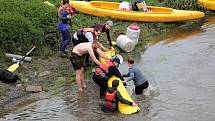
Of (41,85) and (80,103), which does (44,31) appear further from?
(80,103)

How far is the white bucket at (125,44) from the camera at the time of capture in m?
15.4

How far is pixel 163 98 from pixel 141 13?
7.81 meters

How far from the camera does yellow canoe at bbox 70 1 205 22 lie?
18.7 metres

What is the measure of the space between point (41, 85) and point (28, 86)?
37cm

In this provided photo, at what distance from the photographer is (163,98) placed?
1148cm

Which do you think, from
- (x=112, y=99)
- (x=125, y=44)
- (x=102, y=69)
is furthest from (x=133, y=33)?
(x=112, y=99)

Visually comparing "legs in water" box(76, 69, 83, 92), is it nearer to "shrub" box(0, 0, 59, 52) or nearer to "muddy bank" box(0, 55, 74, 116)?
"muddy bank" box(0, 55, 74, 116)

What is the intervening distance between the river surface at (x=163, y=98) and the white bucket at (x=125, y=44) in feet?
1.34

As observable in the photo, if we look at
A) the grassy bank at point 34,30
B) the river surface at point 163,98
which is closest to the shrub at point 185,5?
the grassy bank at point 34,30

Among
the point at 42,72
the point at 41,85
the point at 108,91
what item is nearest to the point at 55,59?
the point at 42,72

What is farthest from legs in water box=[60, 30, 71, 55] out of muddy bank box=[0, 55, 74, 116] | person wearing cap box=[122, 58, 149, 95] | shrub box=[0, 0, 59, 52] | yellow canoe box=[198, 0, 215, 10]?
yellow canoe box=[198, 0, 215, 10]

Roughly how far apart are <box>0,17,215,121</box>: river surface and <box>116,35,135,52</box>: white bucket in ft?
1.34

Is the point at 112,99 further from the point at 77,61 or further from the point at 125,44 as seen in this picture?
the point at 125,44

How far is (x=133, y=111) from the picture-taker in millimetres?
10461
